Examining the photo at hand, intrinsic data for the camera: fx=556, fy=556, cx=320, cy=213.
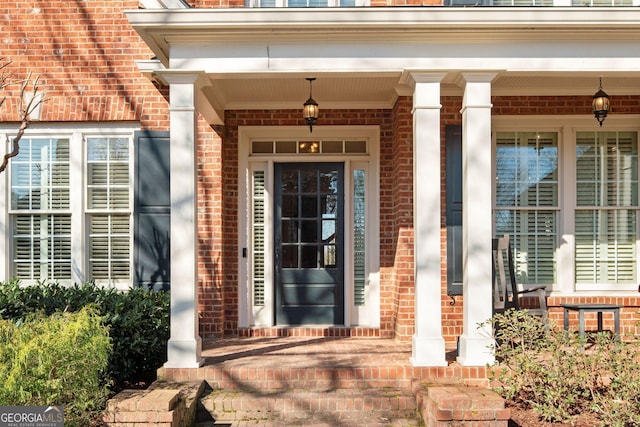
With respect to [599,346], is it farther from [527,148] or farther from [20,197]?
[20,197]

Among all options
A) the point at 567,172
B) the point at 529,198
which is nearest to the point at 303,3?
the point at 529,198

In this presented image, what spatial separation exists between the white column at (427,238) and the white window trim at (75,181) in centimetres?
371

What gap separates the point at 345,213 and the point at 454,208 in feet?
4.90

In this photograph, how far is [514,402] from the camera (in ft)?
15.6

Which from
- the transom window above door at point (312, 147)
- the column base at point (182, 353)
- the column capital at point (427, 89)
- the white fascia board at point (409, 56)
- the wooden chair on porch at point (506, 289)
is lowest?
the column base at point (182, 353)

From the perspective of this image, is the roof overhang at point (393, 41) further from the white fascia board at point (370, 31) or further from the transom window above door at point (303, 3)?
the transom window above door at point (303, 3)

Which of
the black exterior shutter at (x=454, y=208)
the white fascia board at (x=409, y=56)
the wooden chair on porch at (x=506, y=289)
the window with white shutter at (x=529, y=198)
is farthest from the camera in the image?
the window with white shutter at (x=529, y=198)

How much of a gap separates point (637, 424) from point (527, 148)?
3.76 meters

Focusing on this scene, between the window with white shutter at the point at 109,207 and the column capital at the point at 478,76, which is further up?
the column capital at the point at 478,76

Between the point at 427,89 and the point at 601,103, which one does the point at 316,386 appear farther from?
the point at 601,103

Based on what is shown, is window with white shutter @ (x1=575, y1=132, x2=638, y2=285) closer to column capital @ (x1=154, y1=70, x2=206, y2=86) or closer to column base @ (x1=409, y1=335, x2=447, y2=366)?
column base @ (x1=409, y1=335, x2=447, y2=366)

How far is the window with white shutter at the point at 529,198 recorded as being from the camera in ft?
22.7

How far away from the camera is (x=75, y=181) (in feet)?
22.9

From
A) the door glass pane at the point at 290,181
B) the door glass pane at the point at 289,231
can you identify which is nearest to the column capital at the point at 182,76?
the door glass pane at the point at 290,181
